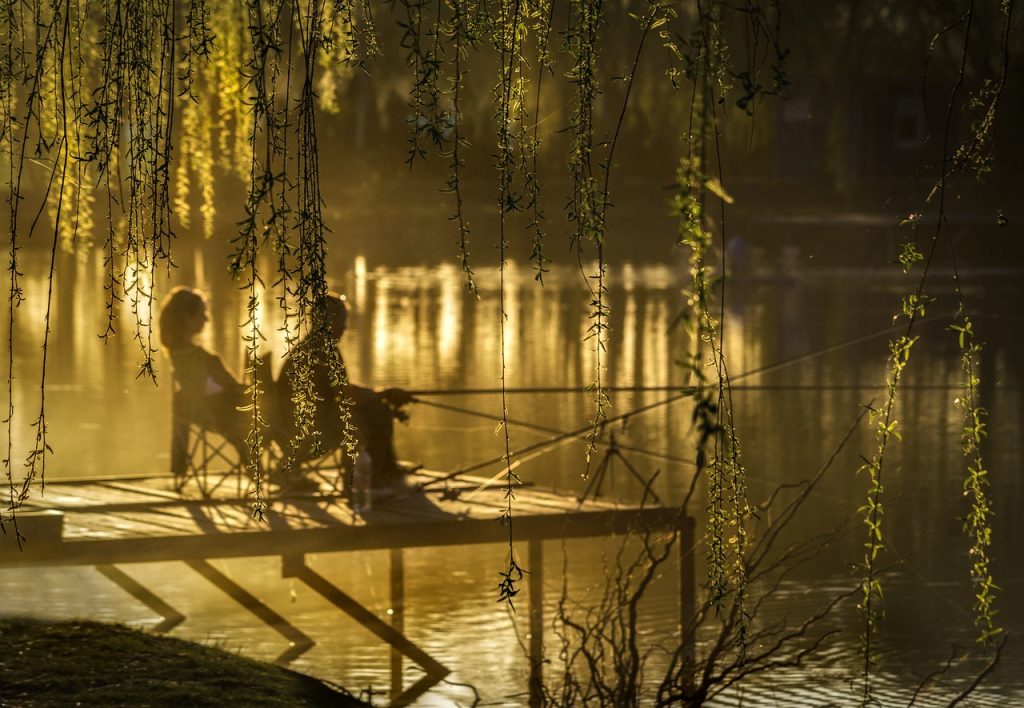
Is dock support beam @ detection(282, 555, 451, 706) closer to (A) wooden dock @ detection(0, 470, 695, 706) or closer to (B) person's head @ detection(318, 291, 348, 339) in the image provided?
(A) wooden dock @ detection(0, 470, 695, 706)

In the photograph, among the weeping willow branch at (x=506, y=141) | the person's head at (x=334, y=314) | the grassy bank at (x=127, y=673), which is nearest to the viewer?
the weeping willow branch at (x=506, y=141)

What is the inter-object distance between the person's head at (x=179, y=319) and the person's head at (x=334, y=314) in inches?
27.5

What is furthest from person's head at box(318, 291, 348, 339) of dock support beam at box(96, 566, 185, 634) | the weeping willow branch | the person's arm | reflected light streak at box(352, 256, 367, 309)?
reflected light streak at box(352, 256, 367, 309)

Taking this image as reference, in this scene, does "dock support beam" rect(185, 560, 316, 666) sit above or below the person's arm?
below

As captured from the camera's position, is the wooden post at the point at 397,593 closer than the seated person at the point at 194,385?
No

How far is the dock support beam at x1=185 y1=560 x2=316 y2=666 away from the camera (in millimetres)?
7133

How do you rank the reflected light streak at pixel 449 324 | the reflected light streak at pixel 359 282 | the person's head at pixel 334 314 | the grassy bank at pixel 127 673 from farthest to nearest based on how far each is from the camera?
the reflected light streak at pixel 359 282
the reflected light streak at pixel 449 324
the grassy bank at pixel 127 673
the person's head at pixel 334 314

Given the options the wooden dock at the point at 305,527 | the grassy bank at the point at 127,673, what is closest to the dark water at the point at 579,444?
the wooden dock at the point at 305,527

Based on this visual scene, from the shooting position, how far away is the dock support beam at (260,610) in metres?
7.13

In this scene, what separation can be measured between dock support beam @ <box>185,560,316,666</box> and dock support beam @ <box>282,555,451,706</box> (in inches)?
8.2

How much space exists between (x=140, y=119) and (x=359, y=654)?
3722mm

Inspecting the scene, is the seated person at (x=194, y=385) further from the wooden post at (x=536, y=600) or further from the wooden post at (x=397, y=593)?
the wooden post at (x=536, y=600)

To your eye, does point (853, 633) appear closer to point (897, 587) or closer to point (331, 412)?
point (897, 587)

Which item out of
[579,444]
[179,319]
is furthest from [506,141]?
[579,444]
